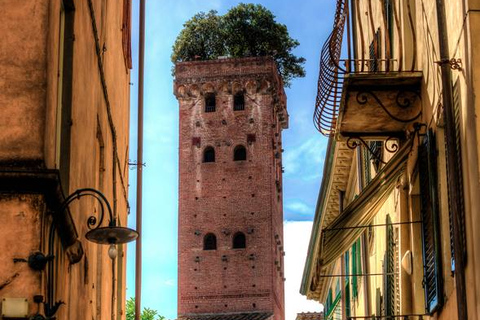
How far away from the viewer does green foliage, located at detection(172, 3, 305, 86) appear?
244ft

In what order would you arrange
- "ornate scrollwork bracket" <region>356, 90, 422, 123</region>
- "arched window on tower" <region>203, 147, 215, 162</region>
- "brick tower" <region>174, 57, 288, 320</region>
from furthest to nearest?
"arched window on tower" <region>203, 147, 215, 162</region>, "brick tower" <region>174, 57, 288, 320</region>, "ornate scrollwork bracket" <region>356, 90, 422, 123</region>

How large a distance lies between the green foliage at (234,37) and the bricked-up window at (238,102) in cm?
483

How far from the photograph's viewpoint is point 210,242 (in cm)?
6812

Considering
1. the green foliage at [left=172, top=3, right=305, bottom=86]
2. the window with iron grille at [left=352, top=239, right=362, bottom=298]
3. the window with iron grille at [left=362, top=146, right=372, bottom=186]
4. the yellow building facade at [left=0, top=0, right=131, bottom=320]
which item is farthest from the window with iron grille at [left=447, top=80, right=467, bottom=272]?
the green foliage at [left=172, top=3, right=305, bottom=86]

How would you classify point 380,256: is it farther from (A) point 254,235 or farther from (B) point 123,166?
(A) point 254,235

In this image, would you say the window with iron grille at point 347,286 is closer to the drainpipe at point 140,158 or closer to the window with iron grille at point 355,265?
Answer: the window with iron grille at point 355,265

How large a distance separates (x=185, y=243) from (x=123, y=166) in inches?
1898

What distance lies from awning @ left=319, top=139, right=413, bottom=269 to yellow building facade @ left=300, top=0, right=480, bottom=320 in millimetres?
13

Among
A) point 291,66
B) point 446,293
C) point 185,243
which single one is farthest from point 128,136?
point 291,66

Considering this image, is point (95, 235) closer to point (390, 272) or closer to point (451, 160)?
point (451, 160)

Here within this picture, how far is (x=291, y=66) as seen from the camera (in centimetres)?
7612

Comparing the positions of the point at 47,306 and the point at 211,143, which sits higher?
the point at 211,143

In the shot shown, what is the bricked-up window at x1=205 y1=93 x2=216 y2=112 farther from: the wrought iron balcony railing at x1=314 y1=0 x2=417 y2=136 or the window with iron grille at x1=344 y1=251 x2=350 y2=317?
the wrought iron balcony railing at x1=314 y1=0 x2=417 y2=136

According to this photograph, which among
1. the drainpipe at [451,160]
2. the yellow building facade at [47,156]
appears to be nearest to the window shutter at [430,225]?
the drainpipe at [451,160]
